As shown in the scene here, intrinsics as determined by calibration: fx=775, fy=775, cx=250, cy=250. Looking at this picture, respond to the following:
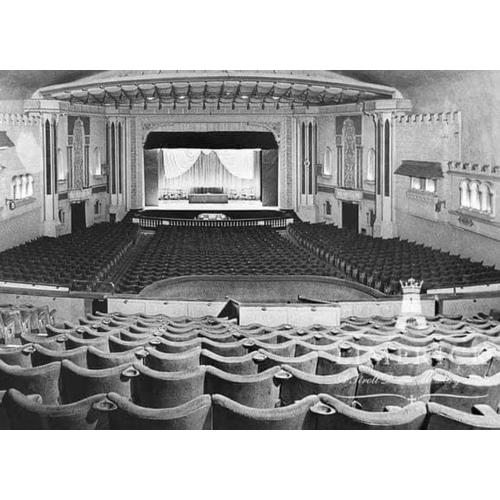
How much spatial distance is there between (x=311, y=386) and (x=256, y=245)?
1.81 m

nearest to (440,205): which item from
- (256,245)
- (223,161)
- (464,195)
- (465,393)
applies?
(464,195)

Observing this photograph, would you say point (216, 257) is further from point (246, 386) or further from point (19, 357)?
point (19, 357)

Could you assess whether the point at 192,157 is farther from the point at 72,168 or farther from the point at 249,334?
the point at 249,334

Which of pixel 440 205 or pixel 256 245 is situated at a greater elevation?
pixel 440 205

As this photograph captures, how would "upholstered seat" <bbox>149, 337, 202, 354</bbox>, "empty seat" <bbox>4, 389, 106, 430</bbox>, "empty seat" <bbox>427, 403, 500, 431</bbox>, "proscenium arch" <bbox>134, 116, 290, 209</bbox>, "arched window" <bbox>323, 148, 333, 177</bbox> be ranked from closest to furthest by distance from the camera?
1. "empty seat" <bbox>427, 403, 500, 431</bbox>
2. "empty seat" <bbox>4, 389, 106, 430</bbox>
3. "upholstered seat" <bbox>149, 337, 202, 354</bbox>
4. "proscenium arch" <bbox>134, 116, 290, 209</bbox>
5. "arched window" <bbox>323, 148, 333, 177</bbox>

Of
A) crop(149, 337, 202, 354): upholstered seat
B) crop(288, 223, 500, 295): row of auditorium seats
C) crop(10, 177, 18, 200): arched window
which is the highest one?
crop(10, 177, 18, 200): arched window

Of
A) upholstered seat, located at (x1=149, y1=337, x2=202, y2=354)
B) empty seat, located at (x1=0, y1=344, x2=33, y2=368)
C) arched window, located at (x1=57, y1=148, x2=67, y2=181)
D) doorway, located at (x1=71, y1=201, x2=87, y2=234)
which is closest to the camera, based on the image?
upholstered seat, located at (x1=149, y1=337, x2=202, y2=354)

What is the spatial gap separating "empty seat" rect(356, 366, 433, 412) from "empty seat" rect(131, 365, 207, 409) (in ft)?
3.76

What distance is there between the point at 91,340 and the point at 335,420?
2.13 m

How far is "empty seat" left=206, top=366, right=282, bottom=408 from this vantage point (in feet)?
17.5

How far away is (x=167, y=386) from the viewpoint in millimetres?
5406

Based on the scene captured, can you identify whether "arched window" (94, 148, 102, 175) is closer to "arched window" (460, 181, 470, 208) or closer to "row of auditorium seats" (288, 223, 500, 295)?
"row of auditorium seats" (288, 223, 500, 295)

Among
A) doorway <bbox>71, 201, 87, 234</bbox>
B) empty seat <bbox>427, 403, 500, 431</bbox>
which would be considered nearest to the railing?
doorway <bbox>71, 201, 87, 234</bbox>
